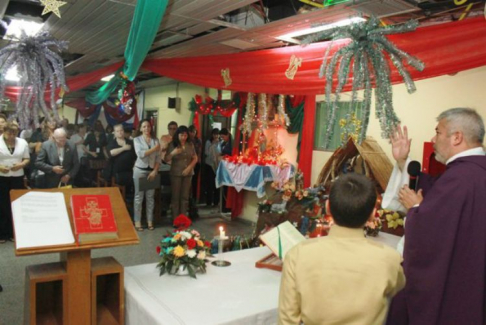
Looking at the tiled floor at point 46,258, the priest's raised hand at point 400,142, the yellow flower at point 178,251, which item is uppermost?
the priest's raised hand at point 400,142

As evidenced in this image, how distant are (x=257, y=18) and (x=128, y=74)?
63.9 inches

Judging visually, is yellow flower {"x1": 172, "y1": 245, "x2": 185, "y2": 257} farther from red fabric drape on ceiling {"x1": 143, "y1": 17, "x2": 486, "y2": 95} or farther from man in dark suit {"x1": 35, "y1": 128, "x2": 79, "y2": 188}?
man in dark suit {"x1": 35, "y1": 128, "x2": 79, "y2": 188}

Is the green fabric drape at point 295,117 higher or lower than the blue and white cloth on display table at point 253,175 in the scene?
higher

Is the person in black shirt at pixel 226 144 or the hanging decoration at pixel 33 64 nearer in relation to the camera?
the hanging decoration at pixel 33 64

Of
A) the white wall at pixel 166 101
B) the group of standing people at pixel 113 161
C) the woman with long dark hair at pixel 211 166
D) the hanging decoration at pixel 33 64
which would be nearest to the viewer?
the hanging decoration at pixel 33 64

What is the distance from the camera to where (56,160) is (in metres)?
5.10

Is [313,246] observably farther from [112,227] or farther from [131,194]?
[131,194]

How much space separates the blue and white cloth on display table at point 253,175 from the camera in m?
5.80

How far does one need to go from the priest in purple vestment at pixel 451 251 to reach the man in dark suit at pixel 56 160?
4449 mm

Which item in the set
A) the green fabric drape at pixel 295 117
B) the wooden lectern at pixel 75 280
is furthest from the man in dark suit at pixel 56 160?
the wooden lectern at pixel 75 280

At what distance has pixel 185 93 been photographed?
9.24 meters

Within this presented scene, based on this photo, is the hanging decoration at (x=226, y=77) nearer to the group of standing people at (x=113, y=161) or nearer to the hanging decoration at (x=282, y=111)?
the group of standing people at (x=113, y=161)

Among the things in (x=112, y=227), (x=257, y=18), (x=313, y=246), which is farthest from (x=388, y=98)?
(x=257, y=18)

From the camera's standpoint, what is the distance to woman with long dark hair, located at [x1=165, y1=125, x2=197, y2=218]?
5.88 meters
